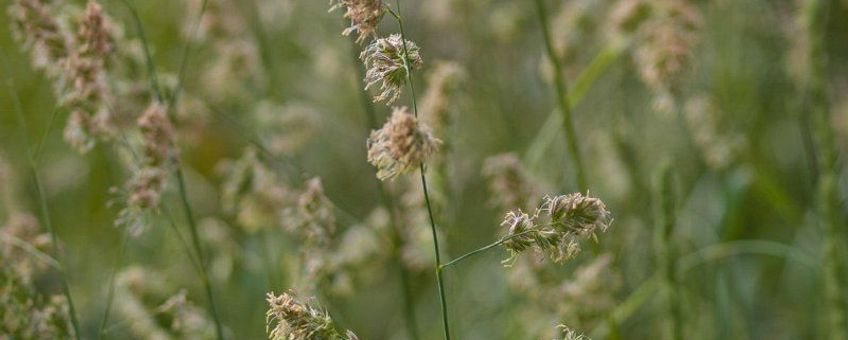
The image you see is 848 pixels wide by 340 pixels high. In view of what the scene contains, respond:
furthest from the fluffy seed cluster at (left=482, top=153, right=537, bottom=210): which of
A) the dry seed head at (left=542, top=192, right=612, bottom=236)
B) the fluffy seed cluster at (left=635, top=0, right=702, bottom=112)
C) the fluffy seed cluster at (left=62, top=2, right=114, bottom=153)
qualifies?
the dry seed head at (left=542, top=192, right=612, bottom=236)

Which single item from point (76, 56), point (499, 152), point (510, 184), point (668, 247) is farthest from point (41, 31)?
point (499, 152)

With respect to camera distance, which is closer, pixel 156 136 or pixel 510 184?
pixel 156 136

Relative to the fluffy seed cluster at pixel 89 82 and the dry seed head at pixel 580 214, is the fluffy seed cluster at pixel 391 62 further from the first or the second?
the fluffy seed cluster at pixel 89 82

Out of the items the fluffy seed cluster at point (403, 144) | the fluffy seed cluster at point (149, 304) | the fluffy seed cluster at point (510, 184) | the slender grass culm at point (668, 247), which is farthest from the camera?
the fluffy seed cluster at point (149, 304)

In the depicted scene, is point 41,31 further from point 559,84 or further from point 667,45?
point 667,45

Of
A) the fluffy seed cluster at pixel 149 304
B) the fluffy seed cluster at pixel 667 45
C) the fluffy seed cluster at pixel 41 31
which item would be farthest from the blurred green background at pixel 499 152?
the fluffy seed cluster at pixel 41 31

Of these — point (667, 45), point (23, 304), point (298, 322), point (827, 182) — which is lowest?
point (298, 322)
